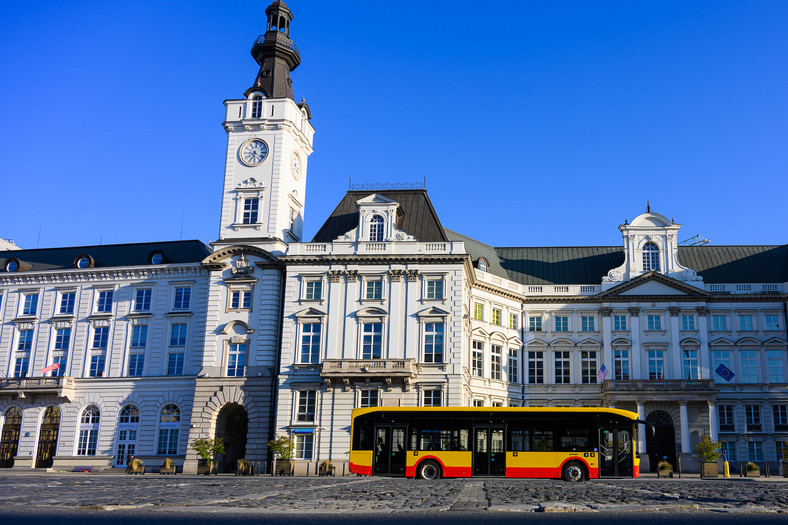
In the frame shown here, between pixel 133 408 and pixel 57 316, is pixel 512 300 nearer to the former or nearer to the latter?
pixel 133 408

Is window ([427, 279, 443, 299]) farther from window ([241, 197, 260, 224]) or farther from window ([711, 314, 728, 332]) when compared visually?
window ([711, 314, 728, 332])

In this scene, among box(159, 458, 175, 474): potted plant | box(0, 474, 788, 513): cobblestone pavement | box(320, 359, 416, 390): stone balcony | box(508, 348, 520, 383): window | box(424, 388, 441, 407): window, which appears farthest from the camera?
box(508, 348, 520, 383): window

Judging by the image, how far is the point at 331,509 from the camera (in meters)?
20.7

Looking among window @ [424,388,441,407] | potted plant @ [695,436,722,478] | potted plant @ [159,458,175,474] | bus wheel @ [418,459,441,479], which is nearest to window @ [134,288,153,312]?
potted plant @ [159,458,175,474]

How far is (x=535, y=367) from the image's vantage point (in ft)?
234

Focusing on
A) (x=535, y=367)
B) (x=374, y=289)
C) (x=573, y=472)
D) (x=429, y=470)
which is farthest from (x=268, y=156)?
(x=573, y=472)

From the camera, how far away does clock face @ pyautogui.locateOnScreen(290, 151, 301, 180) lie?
68.8 meters

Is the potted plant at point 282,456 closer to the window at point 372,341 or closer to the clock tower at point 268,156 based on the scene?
the window at point 372,341

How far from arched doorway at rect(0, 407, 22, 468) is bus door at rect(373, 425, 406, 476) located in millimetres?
40437

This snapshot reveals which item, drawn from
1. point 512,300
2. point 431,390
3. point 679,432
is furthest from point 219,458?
point 679,432

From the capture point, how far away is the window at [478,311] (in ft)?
223

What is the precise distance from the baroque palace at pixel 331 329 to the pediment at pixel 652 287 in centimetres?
13

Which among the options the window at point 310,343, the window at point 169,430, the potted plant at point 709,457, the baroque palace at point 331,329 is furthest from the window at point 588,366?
the window at point 169,430

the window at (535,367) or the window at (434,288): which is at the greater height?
the window at (434,288)
